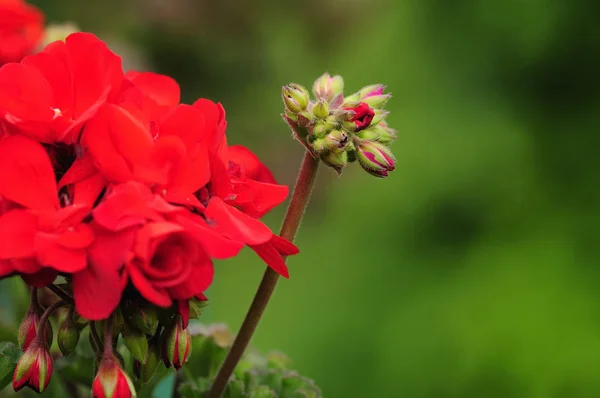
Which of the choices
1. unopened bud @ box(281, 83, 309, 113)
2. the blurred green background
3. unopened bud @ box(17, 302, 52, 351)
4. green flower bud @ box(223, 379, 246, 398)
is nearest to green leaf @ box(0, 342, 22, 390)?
unopened bud @ box(17, 302, 52, 351)

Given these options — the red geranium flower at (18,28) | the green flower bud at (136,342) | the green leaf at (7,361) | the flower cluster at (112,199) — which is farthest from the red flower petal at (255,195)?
the red geranium flower at (18,28)

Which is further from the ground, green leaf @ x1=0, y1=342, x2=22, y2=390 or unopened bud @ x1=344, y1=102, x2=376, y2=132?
unopened bud @ x1=344, y1=102, x2=376, y2=132

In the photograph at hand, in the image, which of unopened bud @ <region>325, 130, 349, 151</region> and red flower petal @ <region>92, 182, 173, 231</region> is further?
unopened bud @ <region>325, 130, 349, 151</region>

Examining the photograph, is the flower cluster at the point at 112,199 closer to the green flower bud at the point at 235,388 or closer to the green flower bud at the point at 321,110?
the green flower bud at the point at 321,110

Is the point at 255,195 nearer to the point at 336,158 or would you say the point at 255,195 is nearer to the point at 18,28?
the point at 336,158

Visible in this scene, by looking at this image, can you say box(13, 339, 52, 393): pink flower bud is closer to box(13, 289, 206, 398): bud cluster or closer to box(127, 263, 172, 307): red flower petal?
box(13, 289, 206, 398): bud cluster

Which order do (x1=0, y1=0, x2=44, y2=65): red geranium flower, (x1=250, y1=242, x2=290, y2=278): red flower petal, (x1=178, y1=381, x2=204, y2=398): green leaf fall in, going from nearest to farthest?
(x1=250, y1=242, x2=290, y2=278): red flower petal → (x1=178, y1=381, x2=204, y2=398): green leaf → (x1=0, y1=0, x2=44, y2=65): red geranium flower
